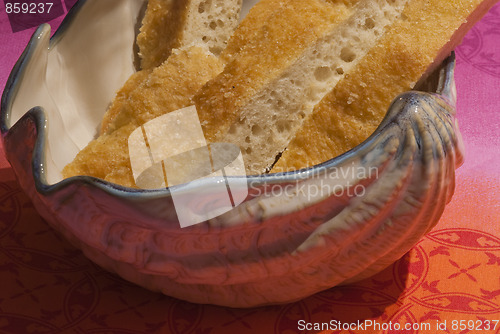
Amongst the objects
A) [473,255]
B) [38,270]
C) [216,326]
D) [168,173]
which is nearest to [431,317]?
[473,255]

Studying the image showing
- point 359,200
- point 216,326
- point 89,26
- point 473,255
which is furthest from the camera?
point 89,26

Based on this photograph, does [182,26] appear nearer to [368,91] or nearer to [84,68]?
[84,68]

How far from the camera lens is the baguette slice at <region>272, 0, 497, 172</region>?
2.46 ft

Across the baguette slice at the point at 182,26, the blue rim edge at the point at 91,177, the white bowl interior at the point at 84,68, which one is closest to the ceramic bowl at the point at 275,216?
the blue rim edge at the point at 91,177

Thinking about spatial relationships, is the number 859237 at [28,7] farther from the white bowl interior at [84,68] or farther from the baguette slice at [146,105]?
the baguette slice at [146,105]

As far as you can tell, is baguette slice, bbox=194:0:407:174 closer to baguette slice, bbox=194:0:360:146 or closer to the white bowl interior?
baguette slice, bbox=194:0:360:146

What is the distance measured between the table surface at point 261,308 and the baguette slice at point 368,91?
0.19m

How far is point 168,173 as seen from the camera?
74 cm

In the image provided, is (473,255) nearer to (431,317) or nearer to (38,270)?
(431,317)

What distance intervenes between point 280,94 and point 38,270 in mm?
402

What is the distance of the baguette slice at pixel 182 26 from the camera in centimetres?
92

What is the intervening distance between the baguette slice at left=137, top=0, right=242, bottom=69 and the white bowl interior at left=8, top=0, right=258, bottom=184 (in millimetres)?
41

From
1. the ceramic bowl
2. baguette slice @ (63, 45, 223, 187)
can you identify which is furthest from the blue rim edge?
baguette slice @ (63, 45, 223, 187)

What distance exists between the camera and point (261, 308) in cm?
76
